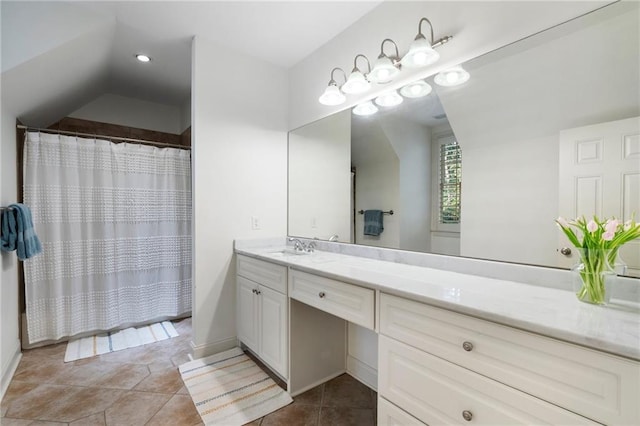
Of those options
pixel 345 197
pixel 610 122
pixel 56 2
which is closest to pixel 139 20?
pixel 56 2

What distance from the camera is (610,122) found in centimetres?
106

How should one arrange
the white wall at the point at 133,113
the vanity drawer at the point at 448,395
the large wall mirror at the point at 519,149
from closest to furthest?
the vanity drawer at the point at 448,395, the large wall mirror at the point at 519,149, the white wall at the point at 133,113

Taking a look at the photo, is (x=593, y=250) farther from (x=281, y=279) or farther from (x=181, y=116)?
(x=181, y=116)

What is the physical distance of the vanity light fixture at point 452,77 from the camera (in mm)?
1489

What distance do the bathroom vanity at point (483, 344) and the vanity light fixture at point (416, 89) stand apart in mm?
1032

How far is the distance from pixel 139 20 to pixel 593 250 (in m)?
2.85

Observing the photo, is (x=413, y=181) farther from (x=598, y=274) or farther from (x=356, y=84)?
(x=598, y=274)

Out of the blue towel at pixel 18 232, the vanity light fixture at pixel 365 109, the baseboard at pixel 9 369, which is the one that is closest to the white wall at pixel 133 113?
the blue towel at pixel 18 232

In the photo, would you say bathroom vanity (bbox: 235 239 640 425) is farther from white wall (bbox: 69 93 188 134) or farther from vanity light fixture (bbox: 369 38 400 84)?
white wall (bbox: 69 93 188 134)

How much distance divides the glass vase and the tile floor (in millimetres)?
1271

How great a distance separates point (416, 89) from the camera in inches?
67.1

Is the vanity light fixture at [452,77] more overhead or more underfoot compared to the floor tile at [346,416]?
more overhead

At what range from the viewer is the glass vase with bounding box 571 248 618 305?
909 mm

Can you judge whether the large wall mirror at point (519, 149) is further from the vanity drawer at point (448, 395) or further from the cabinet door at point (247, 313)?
the cabinet door at point (247, 313)
